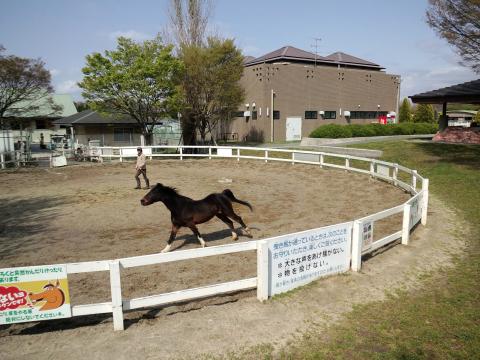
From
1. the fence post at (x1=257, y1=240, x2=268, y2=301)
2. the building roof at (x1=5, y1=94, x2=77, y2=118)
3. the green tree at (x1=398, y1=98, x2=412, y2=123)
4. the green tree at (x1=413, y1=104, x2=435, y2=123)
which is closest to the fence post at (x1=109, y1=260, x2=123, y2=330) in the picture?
the fence post at (x1=257, y1=240, x2=268, y2=301)

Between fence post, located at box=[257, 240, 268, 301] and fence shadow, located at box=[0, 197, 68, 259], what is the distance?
5.75 m

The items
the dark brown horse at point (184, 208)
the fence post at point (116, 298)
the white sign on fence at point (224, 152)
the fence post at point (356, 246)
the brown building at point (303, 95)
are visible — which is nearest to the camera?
the fence post at point (116, 298)

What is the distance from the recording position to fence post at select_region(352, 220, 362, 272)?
6602 millimetres

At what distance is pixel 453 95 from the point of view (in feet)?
78.5

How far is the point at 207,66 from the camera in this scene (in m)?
29.7

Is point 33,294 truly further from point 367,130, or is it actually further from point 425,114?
point 425,114

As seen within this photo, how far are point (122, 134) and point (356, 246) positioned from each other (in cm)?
3079

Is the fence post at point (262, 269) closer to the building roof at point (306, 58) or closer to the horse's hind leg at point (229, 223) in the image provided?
the horse's hind leg at point (229, 223)

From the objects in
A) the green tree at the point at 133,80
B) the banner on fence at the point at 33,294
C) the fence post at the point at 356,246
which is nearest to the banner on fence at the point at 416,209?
the fence post at the point at 356,246

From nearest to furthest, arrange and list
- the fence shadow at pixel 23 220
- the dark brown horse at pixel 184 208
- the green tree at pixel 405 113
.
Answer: the dark brown horse at pixel 184 208 < the fence shadow at pixel 23 220 < the green tree at pixel 405 113

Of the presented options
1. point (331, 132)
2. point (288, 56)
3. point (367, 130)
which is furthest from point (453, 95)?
point (288, 56)

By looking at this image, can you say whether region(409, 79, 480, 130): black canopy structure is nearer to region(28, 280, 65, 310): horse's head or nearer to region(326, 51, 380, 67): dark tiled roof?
region(326, 51, 380, 67): dark tiled roof

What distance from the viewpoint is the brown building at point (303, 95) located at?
128 feet

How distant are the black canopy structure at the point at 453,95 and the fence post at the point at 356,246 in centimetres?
2177
